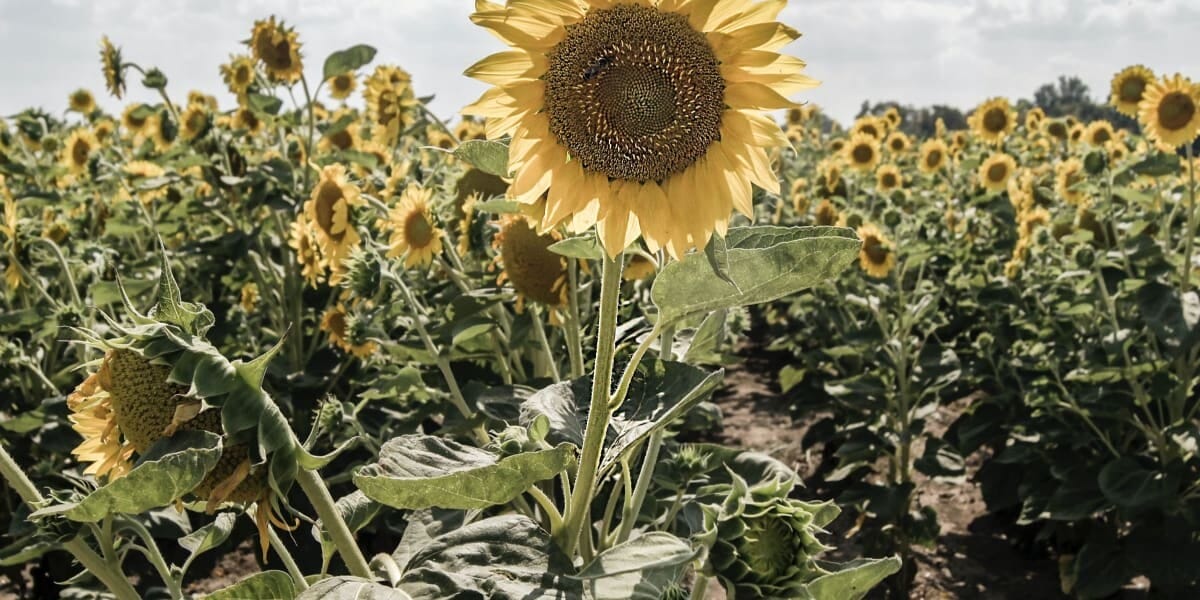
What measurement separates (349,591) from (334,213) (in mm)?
1786

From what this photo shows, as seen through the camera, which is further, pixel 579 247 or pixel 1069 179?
pixel 1069 179

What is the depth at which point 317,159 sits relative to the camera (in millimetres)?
3885

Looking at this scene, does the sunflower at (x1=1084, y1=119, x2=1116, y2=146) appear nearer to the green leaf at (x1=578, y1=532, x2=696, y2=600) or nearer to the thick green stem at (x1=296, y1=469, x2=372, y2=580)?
the green leaf at (x1=578, y1=532, x2=696, y2=600)

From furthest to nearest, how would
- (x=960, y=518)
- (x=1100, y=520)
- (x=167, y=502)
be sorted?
(x=960, y=518) → (x=1100, y=520) → (x=167, y=502)

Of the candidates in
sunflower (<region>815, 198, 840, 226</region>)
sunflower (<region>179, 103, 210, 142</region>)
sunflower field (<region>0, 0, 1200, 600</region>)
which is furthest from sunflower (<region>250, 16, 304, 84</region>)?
sunflower (<region>815, 198, 840, 226</region>)

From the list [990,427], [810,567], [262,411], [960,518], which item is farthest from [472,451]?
[960,518]

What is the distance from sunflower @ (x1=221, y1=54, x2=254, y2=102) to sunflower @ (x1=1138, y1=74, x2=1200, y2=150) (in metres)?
4.08

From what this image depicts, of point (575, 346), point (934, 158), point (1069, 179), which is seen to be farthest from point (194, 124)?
point (934, 158)

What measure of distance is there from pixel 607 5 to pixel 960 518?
12.4 feet

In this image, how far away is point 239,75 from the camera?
14.8 ft

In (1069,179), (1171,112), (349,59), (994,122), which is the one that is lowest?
(1069,179)

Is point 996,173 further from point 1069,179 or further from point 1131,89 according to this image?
point 1131,89

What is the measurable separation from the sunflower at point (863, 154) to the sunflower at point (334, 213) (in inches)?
171

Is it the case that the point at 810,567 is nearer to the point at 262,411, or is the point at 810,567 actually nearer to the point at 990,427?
the point at 262,411
